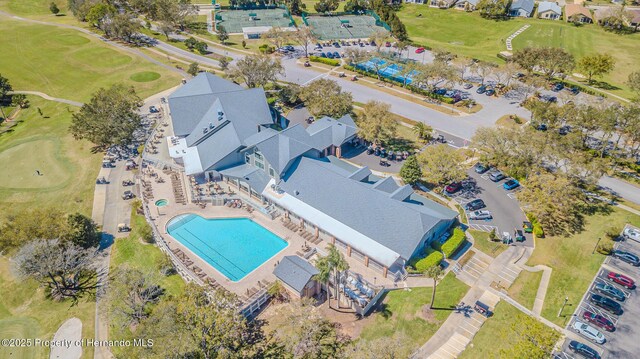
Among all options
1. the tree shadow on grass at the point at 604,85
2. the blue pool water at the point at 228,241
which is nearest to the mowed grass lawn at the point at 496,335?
the blue pool water at the point at 228,241

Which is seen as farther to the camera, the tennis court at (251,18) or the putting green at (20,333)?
the tennis court at (251,18)

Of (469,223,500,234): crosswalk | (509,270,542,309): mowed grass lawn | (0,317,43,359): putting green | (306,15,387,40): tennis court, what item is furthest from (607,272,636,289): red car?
(306,15,387,40): tennis court

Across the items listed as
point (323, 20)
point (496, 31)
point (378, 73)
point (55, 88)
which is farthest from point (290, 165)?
point (496, 31)

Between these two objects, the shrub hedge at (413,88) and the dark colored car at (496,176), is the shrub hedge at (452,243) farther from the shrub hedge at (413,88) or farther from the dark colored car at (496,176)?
the shrub hedge at (413,88)

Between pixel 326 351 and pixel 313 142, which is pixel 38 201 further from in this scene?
pixel 326 351

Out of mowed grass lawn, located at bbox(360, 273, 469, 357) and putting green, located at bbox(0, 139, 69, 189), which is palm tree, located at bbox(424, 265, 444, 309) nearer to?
mowed grass lawn, located at bbox(360, 273, 469, 357)

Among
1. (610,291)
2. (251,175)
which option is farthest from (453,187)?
(251,175)
